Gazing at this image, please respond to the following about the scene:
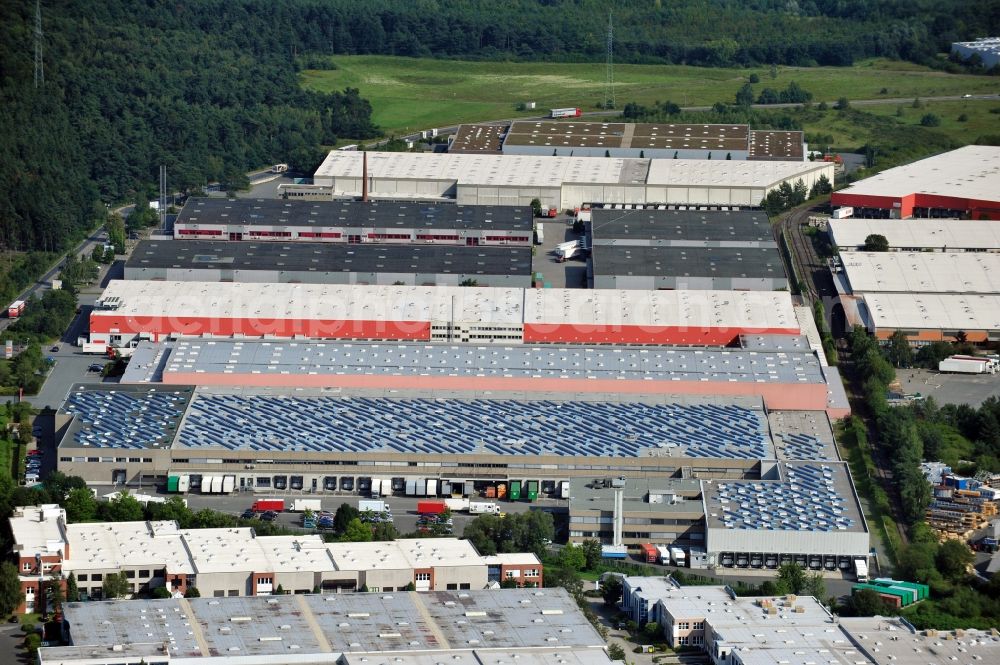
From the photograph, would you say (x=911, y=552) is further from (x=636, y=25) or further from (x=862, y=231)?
(x=636, y=25)

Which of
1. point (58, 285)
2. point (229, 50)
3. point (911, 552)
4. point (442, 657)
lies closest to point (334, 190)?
point (58, 285)

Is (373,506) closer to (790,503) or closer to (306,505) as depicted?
(306,505)

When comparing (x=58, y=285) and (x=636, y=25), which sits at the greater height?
(x=636, y=25)

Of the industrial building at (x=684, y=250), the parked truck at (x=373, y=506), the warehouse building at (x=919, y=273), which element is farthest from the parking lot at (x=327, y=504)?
the warehouse building at (x=919, y=273)

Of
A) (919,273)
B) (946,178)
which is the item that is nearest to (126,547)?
(919,273)

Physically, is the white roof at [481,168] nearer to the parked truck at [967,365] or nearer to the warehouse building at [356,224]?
the warehouse building at [356,224]

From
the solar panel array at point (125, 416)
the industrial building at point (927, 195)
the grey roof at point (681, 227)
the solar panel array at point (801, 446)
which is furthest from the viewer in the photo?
the industrial building at point (927, 195)
